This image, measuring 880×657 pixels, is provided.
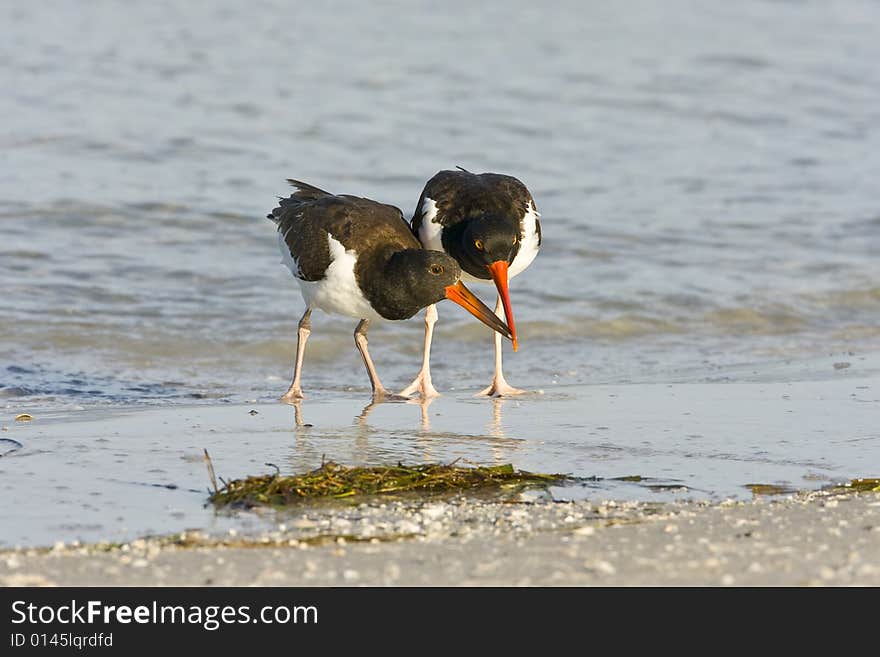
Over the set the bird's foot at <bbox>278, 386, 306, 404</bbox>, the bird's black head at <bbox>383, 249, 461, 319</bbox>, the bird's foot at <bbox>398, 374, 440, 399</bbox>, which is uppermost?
the bird's black head at <bbox>383, 249, 461, 319</bbox>

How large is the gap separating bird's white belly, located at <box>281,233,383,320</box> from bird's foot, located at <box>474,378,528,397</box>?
2.85 feet

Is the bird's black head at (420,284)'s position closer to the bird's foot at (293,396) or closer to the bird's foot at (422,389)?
the bird's foot at (422,389)

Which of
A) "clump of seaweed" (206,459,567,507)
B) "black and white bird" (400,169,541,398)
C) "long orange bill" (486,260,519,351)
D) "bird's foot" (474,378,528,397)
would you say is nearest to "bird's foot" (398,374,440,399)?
"black and white bird" (400,169,541,398)

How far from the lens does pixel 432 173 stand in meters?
13.2

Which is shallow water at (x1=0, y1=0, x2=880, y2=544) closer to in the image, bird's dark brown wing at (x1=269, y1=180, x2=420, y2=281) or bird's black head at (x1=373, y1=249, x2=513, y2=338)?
bird's dark brown wing at (x1=269, y1=180, x2=420, y2=281)

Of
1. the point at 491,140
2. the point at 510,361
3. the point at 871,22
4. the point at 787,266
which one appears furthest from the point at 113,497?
the point at 871,22

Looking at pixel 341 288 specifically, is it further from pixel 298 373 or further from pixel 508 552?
pixel 508 552

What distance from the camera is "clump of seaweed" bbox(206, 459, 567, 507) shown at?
4.62m

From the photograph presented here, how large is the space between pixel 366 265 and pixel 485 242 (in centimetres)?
59

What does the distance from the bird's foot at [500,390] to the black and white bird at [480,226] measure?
0.31m

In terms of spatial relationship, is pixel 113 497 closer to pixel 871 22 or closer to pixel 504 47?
pixel 504 47

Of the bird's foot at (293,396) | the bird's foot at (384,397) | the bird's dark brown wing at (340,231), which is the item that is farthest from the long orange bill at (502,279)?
the bird's foot at (293,396)

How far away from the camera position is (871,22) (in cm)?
2325

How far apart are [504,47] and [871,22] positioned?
765 cm
